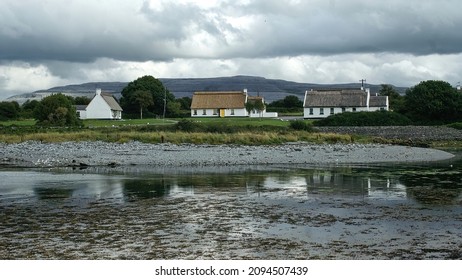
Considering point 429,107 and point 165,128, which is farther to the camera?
point 429,107

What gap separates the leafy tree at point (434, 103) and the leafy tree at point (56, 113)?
1785 inches

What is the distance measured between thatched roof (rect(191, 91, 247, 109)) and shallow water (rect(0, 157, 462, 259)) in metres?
74.1

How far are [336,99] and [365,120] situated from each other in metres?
18.5

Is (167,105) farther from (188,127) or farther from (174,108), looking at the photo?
(188,127)

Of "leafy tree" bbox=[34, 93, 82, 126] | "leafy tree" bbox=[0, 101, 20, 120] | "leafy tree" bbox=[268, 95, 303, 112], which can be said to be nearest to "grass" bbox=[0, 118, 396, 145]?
"leafy tree" bbox=[34, 93, 82, 126]

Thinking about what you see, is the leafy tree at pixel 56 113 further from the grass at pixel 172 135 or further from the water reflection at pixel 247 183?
the water reflection at pixel 247 183

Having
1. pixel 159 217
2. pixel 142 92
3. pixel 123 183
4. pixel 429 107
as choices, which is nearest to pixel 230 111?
pixel 142 92

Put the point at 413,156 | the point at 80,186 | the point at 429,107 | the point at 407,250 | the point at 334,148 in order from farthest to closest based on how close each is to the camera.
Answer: the point at 429,107 → the point at 334,148 → the point at 413,156 → the point at 80,186 → the point at 407,250

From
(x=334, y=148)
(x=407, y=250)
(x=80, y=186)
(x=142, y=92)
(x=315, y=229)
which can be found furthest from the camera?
(x=142, y=92)

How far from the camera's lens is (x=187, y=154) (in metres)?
43.8

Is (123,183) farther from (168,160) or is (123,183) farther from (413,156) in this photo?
(413,156)

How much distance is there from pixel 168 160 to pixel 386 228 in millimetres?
25129

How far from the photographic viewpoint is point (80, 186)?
26.1 meters

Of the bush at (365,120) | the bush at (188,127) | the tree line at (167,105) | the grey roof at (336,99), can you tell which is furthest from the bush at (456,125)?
the bush at (188,127)
